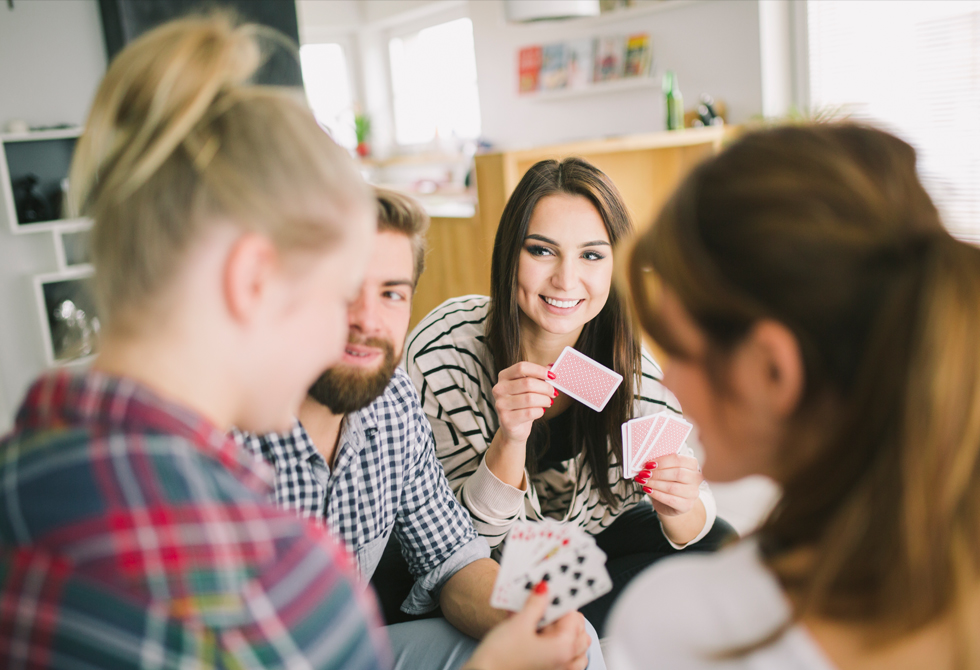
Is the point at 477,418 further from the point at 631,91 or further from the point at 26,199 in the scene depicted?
the point at 631,91

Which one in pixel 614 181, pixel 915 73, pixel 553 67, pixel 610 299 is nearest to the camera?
pixel 610 299

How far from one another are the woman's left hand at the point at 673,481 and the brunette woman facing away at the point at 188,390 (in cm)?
109

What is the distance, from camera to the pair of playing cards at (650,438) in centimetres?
188

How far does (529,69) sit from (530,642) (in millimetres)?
5971

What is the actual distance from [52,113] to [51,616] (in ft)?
14.8

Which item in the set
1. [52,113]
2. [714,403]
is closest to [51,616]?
[714,403]

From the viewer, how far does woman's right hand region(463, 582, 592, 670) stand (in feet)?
3.45

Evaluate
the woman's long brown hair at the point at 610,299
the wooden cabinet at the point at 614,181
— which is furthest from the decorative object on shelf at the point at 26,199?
the woman's long brown hair at the point at 610,299

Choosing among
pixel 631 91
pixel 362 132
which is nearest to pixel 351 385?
pixel 631 91

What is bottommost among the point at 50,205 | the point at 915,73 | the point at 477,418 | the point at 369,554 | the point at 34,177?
the point at 369,554

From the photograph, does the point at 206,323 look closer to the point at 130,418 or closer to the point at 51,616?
the point at 130,418

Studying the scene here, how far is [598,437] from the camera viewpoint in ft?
6.81

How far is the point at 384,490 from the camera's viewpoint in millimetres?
1552

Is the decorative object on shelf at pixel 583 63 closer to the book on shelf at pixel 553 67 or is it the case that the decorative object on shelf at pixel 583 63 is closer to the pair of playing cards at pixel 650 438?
the book on shelf at pixel 553 67
